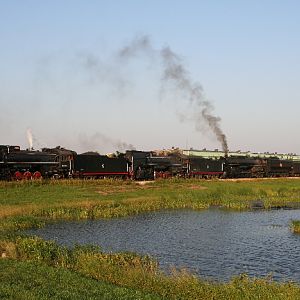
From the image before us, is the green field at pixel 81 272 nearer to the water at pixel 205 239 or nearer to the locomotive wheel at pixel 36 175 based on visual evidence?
the water at pixel 205 239

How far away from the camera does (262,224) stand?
3741cm

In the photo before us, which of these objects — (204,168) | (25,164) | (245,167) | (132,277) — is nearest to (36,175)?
(25,164)

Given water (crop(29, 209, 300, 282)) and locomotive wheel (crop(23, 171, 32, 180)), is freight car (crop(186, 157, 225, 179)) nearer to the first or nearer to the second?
locomotive wheel (crop(23, 171, 32, 180))

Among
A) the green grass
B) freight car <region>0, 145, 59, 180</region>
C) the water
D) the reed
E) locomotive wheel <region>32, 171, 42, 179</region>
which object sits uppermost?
freight car <region>0, 145, 59, 180</region>

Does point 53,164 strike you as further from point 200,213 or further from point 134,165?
point 200,213

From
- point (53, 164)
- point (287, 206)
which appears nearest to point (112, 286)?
point (287, 206)

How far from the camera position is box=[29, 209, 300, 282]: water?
22406 millimetres

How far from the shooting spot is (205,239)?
30328 millimetres

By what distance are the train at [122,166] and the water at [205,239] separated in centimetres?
2045

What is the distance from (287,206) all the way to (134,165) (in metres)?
26.2

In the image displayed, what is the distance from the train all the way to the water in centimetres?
2045

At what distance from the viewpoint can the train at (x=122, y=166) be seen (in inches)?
2255

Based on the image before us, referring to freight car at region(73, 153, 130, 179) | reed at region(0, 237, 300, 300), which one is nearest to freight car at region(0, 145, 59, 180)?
freight car at region(73, 153, 130, 179)

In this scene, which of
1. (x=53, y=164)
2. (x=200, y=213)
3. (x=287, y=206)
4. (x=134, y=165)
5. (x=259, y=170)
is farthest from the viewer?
(x=259, y=170)
